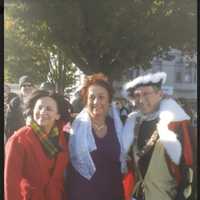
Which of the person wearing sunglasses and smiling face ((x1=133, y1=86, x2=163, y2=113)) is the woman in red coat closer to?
the person wearing sunglasses

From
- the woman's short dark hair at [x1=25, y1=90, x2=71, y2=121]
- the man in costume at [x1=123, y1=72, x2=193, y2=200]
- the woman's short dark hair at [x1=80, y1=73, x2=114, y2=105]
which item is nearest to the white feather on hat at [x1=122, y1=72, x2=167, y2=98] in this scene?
the man in costume at [x1=123, y1=72, x2=193, y2=200]

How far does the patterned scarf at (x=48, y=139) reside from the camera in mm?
4125

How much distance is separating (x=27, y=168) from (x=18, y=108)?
19.4 inches

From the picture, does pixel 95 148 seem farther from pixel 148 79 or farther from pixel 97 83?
pixel 148 79

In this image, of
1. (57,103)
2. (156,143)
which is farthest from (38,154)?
(156,143)

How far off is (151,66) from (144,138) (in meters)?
0.59

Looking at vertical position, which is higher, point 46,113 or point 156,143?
point 46,113

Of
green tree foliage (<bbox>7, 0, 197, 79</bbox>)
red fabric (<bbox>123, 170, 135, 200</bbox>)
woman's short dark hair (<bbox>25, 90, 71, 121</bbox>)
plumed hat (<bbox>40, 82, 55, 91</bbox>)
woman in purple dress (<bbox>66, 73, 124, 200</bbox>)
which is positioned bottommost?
red fabric (<bbox>123, 170, 135, 200</bbox>)

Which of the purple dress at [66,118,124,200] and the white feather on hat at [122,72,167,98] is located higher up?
the white feather on hat at [122,72,167,98]

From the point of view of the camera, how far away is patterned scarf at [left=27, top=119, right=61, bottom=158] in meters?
4.12

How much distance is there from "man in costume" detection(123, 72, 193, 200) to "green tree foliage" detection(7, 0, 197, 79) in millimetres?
227

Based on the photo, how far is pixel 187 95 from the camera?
13.5ft

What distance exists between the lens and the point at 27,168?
13.4 feet

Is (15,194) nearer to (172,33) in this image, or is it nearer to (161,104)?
(161,104)
